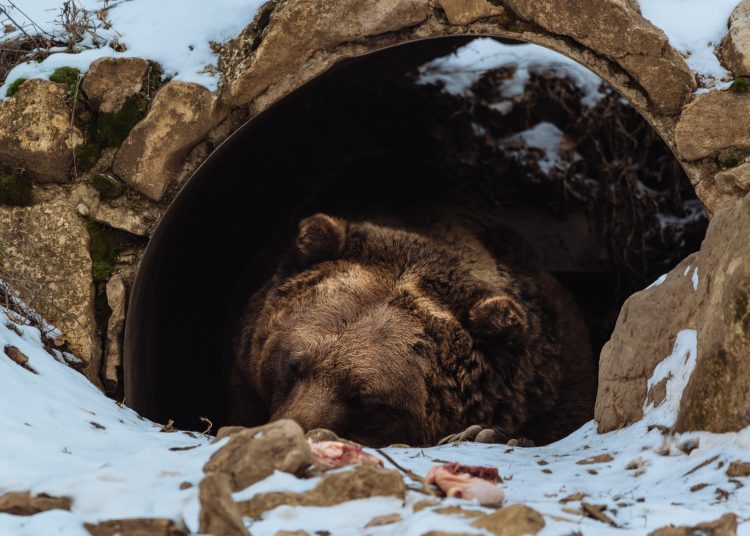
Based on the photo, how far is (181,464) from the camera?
2762 millimetres

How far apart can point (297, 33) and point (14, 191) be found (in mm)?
1815

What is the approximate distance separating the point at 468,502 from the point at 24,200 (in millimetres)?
3416

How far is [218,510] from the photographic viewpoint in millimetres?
2320

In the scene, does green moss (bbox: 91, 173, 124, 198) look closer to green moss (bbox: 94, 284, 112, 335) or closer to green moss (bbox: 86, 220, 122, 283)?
green moss (bbox: 86, 220, 122, 283)

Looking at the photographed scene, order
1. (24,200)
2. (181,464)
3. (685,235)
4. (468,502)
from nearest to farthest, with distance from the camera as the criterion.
Answer: (468,502)
(181,464)
(24,200)
(685,235)

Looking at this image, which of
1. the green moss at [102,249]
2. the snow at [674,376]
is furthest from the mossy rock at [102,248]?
the snow at [674,376]

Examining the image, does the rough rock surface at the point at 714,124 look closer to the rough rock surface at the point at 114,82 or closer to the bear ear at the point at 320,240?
the bear ear at the point at 320,240

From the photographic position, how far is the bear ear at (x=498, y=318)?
459 centimetres

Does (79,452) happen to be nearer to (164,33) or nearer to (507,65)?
(164,33)

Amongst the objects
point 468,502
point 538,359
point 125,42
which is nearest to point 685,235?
point 538,359

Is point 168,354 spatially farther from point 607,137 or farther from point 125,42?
point 607,137

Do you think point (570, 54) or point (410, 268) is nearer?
point (570, 54)

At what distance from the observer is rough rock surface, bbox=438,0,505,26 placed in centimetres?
466

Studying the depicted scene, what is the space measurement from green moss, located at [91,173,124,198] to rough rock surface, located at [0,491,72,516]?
2721 mm
